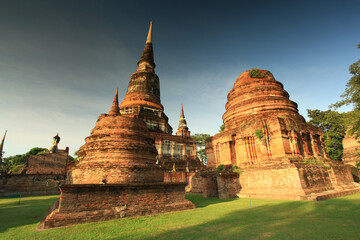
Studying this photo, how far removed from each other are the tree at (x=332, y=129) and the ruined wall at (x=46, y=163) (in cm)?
3891

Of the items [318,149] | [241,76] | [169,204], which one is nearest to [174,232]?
→ [169,204]

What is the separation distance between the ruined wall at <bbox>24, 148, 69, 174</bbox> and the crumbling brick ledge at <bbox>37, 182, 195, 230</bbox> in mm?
27535

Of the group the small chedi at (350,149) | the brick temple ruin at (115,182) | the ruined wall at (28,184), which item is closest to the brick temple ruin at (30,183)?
the ruined wall at (28,184)

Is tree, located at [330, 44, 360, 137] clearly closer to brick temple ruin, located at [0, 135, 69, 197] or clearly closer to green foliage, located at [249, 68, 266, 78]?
green foliage, located at [249, 68, 266, 78]

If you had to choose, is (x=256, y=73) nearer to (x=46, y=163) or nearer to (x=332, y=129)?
(x=332, y=129)

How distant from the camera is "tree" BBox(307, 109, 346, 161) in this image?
78.9 ft

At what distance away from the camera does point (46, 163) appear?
97.9 feet

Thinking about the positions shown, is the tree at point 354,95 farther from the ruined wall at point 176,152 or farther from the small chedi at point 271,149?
the ruined wall at point 176,152

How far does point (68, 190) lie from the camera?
650 centimetres

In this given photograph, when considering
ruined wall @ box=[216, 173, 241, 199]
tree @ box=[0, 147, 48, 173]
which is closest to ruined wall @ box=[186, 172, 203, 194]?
ruined wall @ box=[216, 173, 241, 199]

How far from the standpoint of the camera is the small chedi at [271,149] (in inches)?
415

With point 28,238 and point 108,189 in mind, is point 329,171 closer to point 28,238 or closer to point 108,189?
point 108,189

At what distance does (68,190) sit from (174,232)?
407 centimetres

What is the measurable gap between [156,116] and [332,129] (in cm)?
2586
